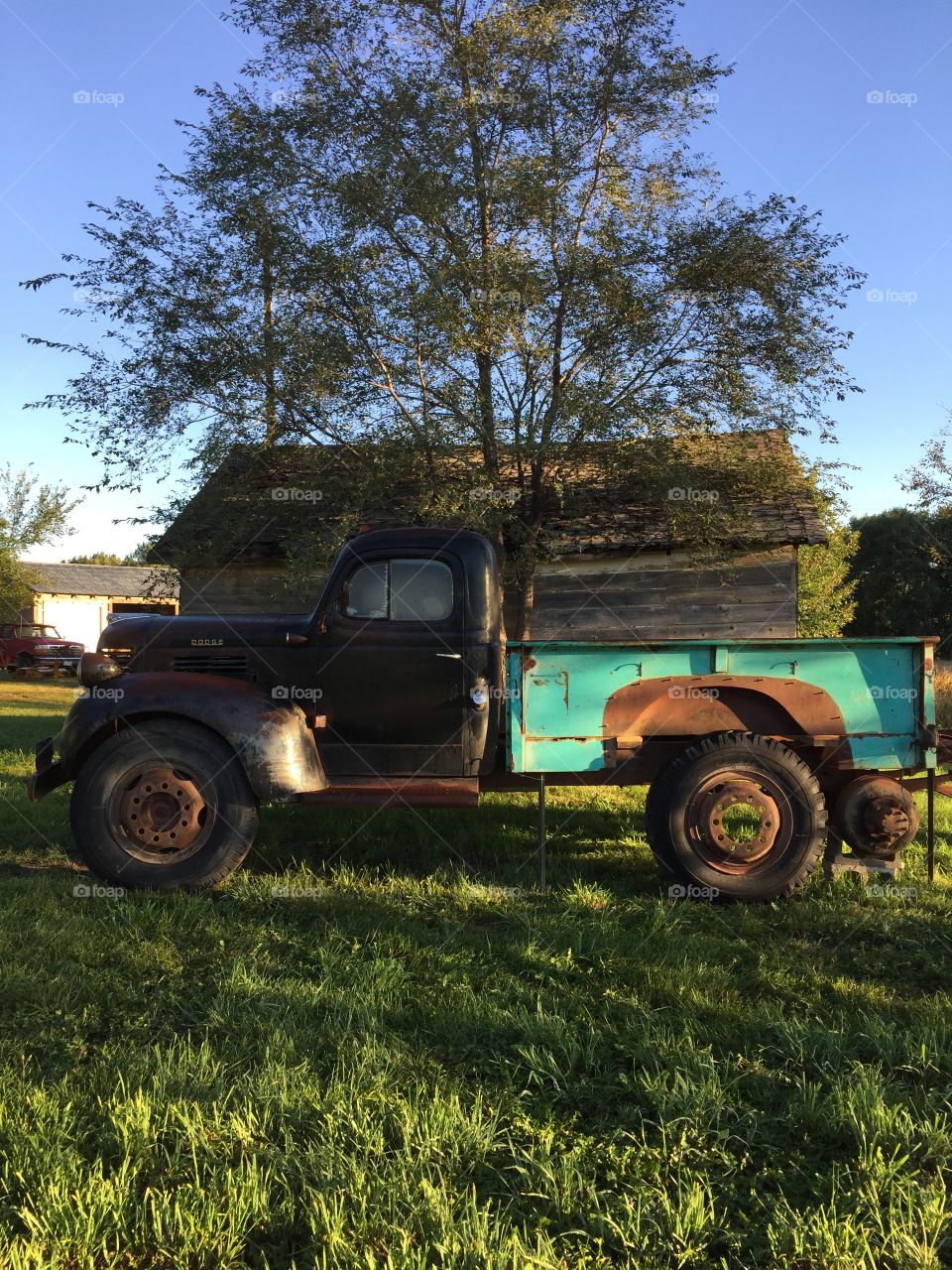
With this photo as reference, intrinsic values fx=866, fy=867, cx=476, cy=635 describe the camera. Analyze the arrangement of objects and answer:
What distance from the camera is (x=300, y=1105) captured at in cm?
282

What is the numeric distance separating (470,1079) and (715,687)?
10.3ft

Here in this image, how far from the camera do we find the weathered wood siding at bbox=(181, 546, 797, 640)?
15.5 meters

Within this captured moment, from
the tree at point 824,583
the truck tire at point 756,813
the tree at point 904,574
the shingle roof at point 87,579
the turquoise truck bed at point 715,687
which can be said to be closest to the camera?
the truck tire at point 756,813

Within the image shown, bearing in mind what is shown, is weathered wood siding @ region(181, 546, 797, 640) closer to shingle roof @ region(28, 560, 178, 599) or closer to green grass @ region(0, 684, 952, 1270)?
green grass @ region(0, 684, 952, 1270)

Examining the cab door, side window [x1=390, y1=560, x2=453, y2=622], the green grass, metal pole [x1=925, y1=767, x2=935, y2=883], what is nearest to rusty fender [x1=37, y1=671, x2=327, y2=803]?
the cab door

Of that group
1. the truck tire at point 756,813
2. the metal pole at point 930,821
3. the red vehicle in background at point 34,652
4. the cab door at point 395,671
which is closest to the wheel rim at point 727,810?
the truck tire at point 756,813

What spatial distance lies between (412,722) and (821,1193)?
12.4ft

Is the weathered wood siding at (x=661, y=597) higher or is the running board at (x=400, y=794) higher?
the weathered wood siding at (x=661, y=597)

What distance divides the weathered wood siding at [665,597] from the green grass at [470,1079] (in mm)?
10439

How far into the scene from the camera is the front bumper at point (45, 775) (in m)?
5.68

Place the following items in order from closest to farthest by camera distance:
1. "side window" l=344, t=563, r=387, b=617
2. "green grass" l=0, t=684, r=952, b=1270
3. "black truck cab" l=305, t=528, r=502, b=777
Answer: "green grass" l=0, t=684, r=952, b=1270, "black truck cab" l=305, t=528, r=502, b=777, "side window" l=344, t=563, r=387, b=617

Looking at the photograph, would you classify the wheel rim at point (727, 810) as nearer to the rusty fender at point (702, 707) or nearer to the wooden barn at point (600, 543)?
the rusty fender at point (702, 707)

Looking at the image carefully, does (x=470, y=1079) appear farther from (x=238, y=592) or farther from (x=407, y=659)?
(x=238, y=592)

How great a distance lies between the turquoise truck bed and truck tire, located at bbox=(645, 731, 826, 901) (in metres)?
0.40
